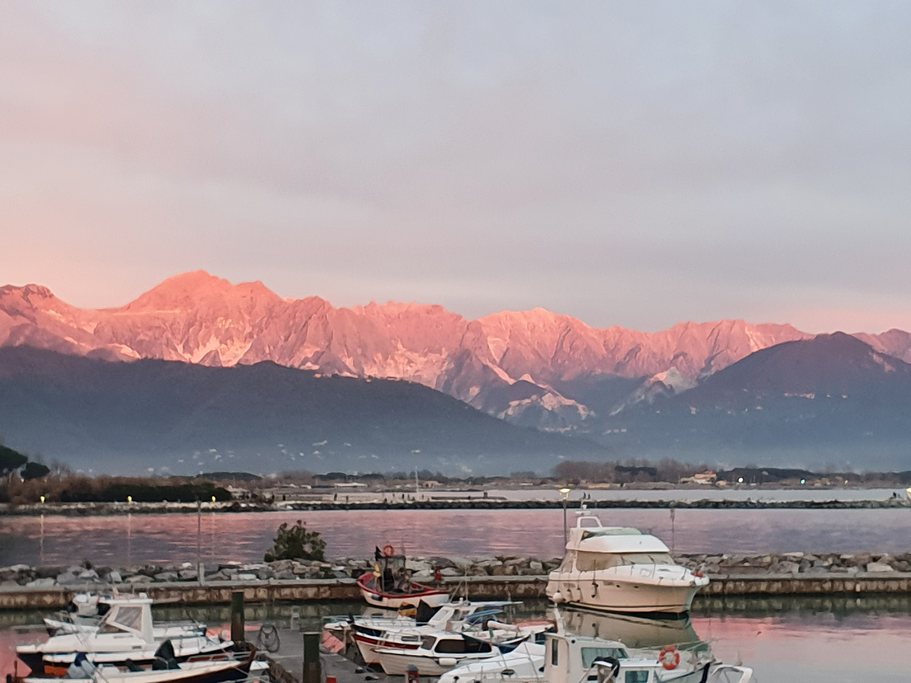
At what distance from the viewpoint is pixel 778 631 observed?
3647 cm

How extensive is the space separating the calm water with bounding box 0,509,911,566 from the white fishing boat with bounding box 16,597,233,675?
28.2 metres

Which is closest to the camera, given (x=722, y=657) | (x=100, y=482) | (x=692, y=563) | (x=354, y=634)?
(x=354, y=634)

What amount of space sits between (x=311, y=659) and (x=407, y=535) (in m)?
71.2

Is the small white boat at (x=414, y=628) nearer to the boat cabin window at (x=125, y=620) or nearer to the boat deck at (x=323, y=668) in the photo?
the boat deck at (x=323, y=668)

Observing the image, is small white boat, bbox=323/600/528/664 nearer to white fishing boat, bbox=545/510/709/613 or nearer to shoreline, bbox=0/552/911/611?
shoreline, bbox=0/552/911/611

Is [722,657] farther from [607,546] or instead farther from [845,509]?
[845,509]

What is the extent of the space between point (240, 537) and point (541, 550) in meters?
26.0

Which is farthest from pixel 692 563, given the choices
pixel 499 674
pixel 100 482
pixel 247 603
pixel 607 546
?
pixel 100 482

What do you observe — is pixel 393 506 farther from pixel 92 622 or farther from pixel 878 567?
pixel 92 622

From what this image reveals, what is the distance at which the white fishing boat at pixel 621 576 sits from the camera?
37938mm

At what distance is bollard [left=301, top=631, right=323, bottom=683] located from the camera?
2408 centimetres

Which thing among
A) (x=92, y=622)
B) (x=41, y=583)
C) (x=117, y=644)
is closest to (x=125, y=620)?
(x=117, y=644)

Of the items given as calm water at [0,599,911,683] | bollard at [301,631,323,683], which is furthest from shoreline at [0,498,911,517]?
bollard at [301,631,323,683]

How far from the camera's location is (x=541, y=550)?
71312 mm
